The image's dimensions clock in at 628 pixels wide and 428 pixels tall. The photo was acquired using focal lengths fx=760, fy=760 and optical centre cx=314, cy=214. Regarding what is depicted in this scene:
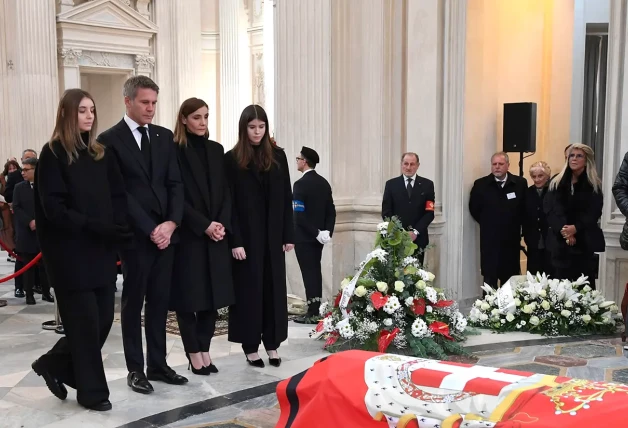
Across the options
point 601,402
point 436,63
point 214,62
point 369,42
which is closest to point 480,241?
point 436,63

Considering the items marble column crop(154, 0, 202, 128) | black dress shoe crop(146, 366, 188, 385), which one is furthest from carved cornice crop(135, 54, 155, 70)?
black dress shoe crop(146, 366, 188, 385)

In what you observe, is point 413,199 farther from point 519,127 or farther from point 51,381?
point 51,381

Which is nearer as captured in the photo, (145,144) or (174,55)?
(145,144)

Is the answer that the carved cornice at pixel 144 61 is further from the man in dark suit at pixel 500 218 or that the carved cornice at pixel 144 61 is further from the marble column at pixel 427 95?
the man in dark suit at pixel 500 218

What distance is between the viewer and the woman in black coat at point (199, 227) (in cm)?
518

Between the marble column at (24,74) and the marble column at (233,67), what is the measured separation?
4856 mm

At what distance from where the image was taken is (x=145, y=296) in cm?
515

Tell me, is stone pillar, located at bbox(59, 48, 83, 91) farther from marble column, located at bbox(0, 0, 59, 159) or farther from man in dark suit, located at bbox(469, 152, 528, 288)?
man in dark suit, located at bbox(469, 152, 528, 288)

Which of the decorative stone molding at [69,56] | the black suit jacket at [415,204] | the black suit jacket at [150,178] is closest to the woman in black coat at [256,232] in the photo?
the black suit jacket at [150,178]

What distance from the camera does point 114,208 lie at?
15.1ft

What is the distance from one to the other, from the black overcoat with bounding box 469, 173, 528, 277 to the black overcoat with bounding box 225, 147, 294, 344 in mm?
3419

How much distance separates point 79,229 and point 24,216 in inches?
187

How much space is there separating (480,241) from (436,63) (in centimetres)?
203

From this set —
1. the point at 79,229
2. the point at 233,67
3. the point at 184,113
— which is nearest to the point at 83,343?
the point at 79,229
